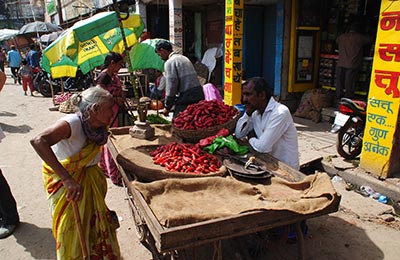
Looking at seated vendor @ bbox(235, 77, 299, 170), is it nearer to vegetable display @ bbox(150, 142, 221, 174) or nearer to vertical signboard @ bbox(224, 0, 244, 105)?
vegetable display @ bbox(150, 142, 221, 174)

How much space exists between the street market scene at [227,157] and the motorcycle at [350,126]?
0.02 metres

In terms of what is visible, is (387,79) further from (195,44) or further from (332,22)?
(195,44)

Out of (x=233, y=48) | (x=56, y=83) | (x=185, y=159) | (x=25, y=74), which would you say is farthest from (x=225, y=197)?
(x=25, y=74)

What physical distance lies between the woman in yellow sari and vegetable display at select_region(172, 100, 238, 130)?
3.65ft

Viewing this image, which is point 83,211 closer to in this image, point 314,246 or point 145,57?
point 314,246

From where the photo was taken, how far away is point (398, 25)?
3.86 m

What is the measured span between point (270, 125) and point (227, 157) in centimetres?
51

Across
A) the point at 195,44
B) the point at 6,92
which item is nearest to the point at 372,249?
the point at 195,44

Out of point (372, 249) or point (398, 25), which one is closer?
point (372, 249)

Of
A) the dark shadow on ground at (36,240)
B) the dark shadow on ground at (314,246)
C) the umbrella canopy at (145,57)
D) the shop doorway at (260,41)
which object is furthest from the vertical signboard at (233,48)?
the dark shadow on ground at (36,240)

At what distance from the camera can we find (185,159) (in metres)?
2.60

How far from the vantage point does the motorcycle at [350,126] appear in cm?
482

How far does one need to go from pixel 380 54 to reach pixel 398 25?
0.39 meters

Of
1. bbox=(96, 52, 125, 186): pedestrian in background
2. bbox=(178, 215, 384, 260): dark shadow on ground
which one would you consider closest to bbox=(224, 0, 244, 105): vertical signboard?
bbox=(96, 52, 125, 186): pedestrian in background
